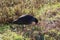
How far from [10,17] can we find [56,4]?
2.32 metres

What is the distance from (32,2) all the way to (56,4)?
3.25ft

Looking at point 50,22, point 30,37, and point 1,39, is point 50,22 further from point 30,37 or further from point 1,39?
point 1,39

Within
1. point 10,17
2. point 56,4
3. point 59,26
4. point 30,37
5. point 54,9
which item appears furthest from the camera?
point 56,4

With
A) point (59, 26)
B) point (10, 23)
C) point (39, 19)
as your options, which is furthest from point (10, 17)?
point (59, 26)

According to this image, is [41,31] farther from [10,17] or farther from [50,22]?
[10,17]

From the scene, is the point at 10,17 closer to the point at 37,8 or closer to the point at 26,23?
the point at 26,23

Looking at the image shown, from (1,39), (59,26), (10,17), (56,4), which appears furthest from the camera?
(56,4)

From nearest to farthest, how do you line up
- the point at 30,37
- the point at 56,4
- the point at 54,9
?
1. the point at 30,37
2. the point at 54,9
3. the point at 56,4

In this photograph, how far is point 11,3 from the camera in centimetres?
991

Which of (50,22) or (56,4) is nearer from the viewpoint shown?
(50,22)

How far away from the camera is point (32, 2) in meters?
10.0

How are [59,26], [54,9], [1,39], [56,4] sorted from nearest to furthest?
[1,39] → [59,26] → [54,9] → [56,4]

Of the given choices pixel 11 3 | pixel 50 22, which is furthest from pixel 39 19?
pixel 11 3

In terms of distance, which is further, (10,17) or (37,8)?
(37,8)
